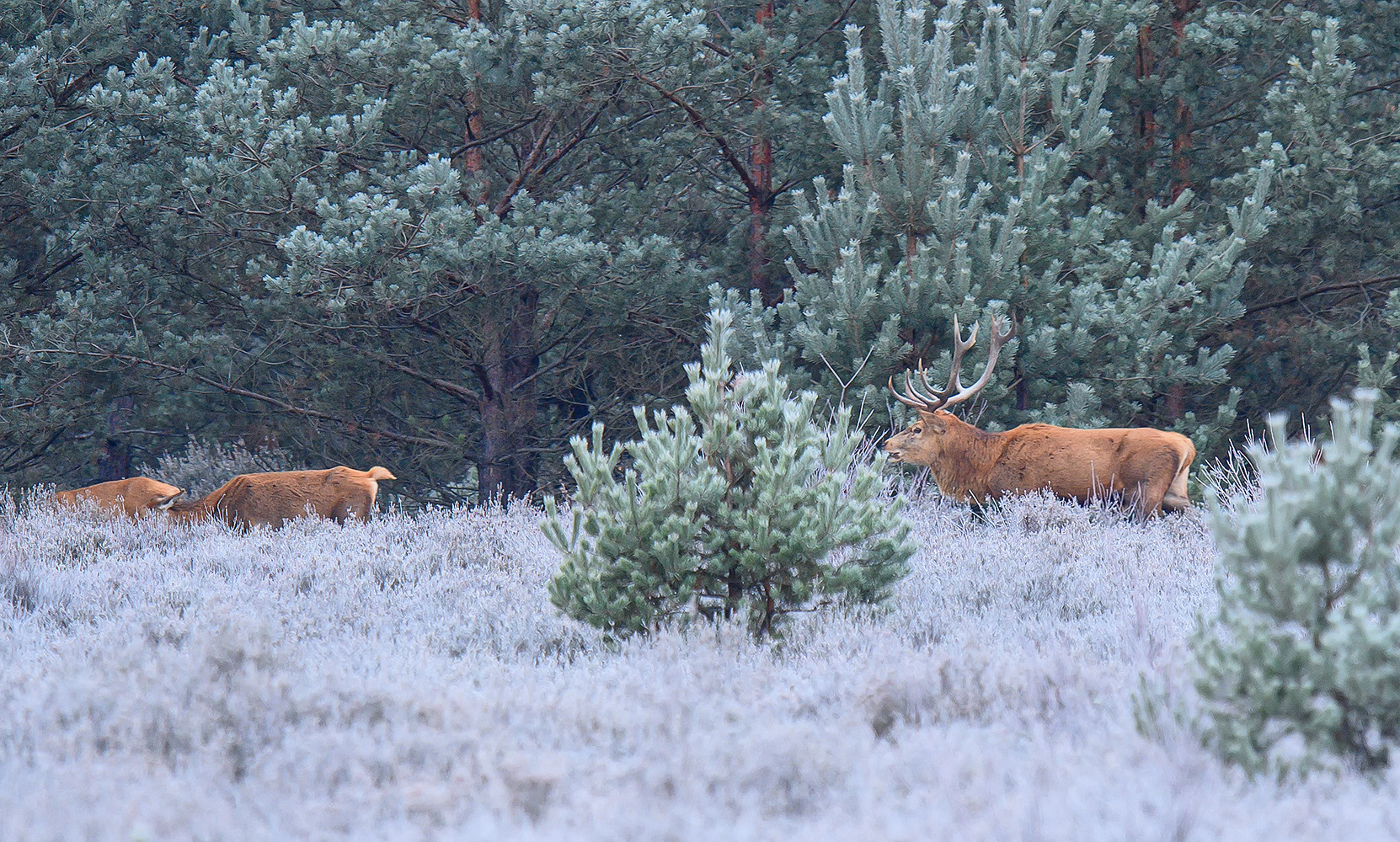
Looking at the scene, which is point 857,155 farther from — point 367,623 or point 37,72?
point 37,72

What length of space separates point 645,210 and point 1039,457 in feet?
19.9

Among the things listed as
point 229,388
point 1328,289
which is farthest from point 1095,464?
point 229,388

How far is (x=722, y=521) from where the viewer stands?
15.3 feet

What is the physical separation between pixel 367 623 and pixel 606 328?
8341mm

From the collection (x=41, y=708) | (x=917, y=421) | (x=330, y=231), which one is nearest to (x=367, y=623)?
(x=41, y=708)

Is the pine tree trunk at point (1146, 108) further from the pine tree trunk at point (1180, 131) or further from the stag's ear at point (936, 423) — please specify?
the stag's ear at point (936, 423)

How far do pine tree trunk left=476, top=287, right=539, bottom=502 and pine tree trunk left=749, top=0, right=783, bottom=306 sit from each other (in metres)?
2.37

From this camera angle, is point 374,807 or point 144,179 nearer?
point 374,807

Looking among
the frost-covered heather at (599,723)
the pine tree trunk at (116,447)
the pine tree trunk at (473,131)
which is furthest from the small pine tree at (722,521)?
the pine tree trunk at (116,447)

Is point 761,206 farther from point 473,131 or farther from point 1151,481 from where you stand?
point 1151,481

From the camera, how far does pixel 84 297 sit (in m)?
11.7

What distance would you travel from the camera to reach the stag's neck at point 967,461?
8.23 meters

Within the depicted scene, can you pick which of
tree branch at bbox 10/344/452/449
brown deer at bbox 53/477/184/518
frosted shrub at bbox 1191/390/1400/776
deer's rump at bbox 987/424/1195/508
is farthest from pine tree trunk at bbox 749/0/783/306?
frosted shrub at bbox 1191/390/1400/776

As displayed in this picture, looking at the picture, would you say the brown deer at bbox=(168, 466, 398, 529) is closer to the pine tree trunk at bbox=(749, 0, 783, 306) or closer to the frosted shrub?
the pine tree trunk at bbox=(749, 0, 783, 306)
